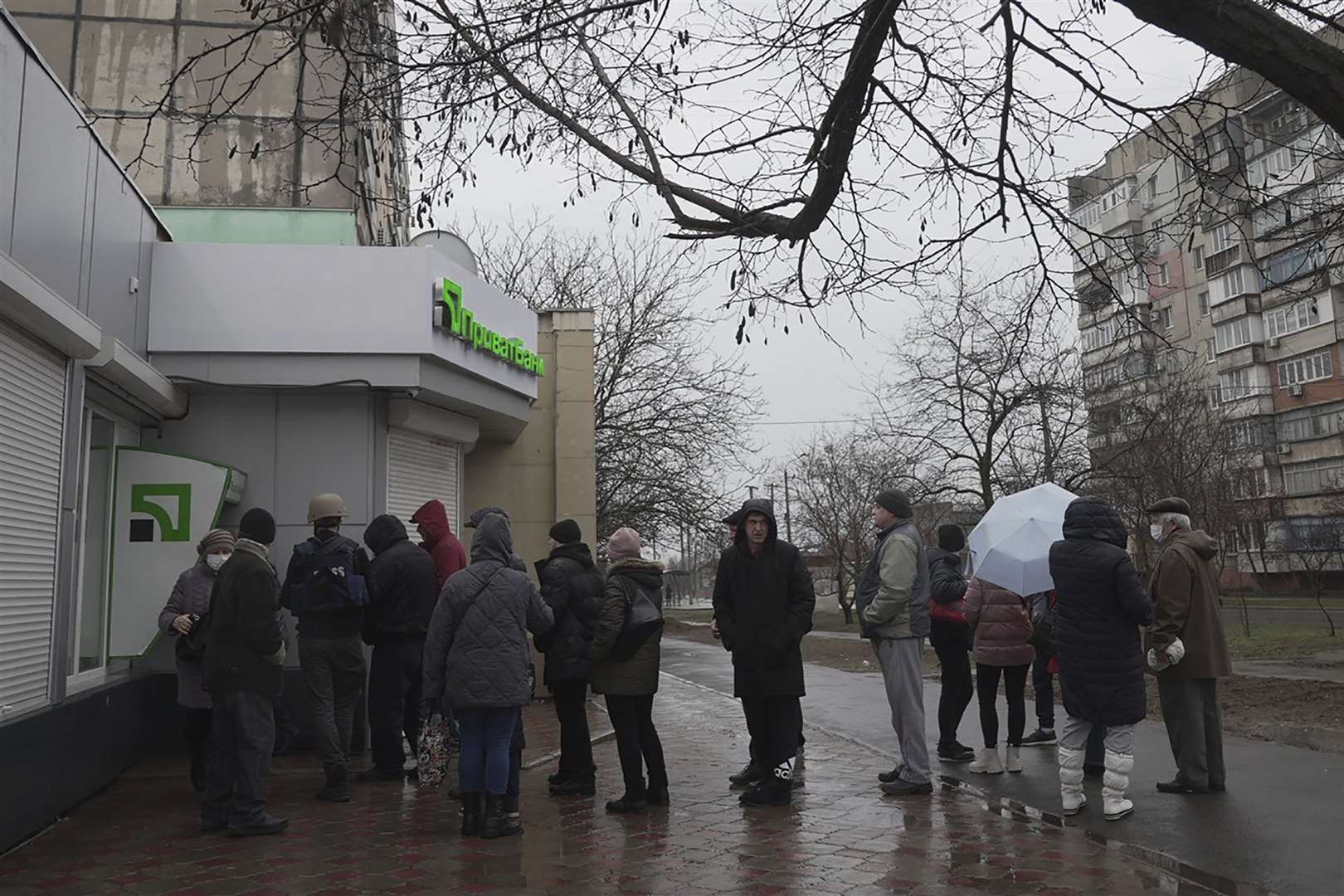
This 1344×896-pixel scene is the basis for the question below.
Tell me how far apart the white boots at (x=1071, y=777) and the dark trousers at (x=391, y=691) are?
14.4ft

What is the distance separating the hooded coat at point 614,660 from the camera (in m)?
6.88

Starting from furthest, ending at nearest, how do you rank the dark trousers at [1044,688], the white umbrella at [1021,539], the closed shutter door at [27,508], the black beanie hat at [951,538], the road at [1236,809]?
the dark trousers at [1044,688]
the black beanie hat at [951,538]
the white umbrella at [1021,539]
the closed shutter door at [27,508]
the road at [1236,809]

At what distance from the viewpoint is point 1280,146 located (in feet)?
23.7

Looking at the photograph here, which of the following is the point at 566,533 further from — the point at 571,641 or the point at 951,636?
the point at 951,636

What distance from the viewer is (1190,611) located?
23.0ft

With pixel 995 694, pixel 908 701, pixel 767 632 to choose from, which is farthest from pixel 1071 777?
pixel 767 632

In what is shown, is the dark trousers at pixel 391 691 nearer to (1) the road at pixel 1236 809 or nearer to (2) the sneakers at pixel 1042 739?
(1) the road at pixel 1236 809

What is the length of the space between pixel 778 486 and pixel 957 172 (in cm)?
4728

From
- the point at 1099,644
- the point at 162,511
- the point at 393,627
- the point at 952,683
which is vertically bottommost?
the point at 952,683

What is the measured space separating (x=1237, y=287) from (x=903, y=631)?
46630 millimetres

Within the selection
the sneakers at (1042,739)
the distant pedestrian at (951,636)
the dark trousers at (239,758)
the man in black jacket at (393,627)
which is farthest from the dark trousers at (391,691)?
the sneakers at (1042,739)

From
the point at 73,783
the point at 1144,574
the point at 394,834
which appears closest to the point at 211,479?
the point at 73,783

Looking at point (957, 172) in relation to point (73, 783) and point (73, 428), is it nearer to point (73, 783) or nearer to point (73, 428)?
point (73, 428)

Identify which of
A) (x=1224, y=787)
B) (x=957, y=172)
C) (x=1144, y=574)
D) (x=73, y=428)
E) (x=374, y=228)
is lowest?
(x=1224, y=787)
